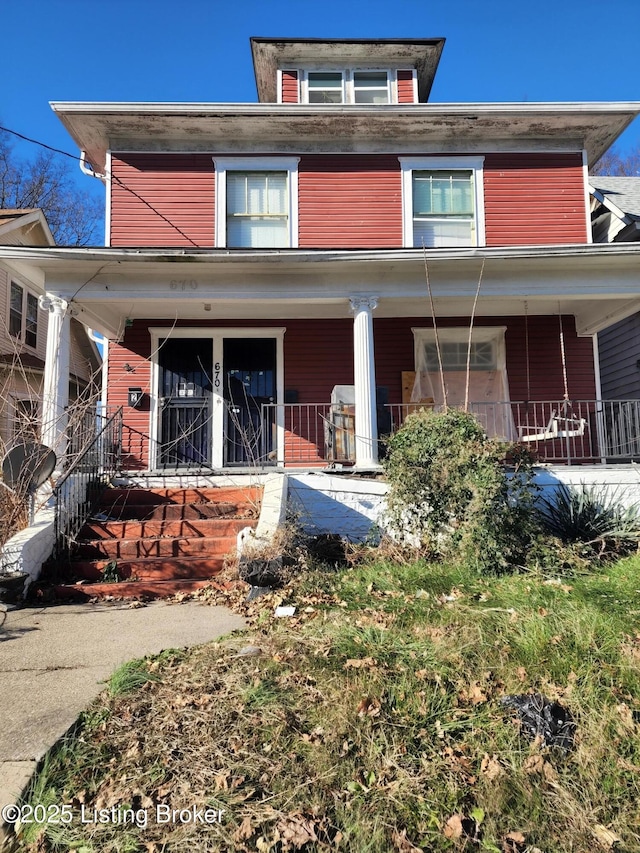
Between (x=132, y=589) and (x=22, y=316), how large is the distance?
44.5 feet

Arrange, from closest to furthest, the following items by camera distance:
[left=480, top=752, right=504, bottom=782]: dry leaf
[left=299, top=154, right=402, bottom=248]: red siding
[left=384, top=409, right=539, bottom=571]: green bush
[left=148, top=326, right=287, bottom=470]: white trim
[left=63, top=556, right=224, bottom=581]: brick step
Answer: [left=480, top=752, right=504, bottom=782]: dry leaf, [left=384, top=409, right=539, bottom=571]: green bush, [left=63, top=556, right=224, bottom=581]: brick step, [left=148, top=326, right=287, bottom=470]: white trim, [left=299, top=154, right=402, bottom=248]: red siding

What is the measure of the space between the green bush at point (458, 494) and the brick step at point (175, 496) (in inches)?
89.8

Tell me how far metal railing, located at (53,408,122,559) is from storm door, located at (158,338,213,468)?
1085mm

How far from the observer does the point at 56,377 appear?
739 centimetres

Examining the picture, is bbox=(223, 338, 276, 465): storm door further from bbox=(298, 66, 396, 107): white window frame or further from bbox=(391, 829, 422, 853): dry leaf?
bbox=(391, 829, 422, 853): dry leaf

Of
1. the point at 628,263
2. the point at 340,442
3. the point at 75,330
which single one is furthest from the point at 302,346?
the point at 75,330

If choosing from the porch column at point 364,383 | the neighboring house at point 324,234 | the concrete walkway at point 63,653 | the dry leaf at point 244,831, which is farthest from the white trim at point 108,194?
the dry leaf at point 244,831

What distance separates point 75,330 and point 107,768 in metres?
13.5

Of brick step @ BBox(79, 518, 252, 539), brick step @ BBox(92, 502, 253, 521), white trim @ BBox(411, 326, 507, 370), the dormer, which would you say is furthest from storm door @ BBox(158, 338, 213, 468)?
the dormer

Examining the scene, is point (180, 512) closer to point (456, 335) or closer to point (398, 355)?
point (398, 355)

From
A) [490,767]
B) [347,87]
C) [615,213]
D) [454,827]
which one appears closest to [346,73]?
[347,87]

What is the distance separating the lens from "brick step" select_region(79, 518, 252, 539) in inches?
251

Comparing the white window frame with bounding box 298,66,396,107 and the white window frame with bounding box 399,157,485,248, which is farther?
the white window frame with bounding box 298,66,396,107

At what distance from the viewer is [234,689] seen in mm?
3115
